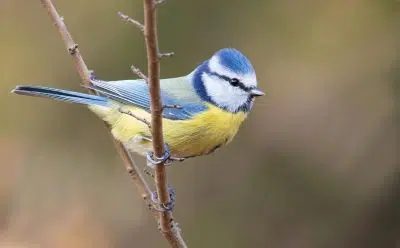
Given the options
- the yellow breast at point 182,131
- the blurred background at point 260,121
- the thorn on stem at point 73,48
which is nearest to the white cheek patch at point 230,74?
the yellow breast at point 182,131

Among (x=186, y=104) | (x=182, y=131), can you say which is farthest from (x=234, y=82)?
(x=182, y=131)

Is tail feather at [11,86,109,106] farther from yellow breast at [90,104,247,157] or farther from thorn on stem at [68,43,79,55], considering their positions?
thorn on stem at [68,43,79,55]

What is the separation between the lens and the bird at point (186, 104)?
337 cm

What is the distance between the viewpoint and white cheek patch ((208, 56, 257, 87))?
3.49 m

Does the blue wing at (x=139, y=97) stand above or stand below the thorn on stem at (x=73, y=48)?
below

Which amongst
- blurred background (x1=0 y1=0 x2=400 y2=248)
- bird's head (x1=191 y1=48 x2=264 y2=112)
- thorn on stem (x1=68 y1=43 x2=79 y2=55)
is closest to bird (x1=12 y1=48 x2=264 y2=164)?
bird's head (x1=191 y1=48 x2=264 y2=112)

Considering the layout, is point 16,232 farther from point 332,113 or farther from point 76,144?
point 332,113

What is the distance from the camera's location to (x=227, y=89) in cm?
357

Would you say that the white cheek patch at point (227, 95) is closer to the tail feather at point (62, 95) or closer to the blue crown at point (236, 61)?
the blue crown at point (236, 61)

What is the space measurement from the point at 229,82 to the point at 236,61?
11cm

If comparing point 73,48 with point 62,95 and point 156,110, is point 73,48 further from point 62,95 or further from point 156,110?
point 156,110

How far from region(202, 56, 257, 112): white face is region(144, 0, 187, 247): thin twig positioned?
0.81 m

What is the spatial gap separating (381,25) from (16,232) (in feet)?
8.78

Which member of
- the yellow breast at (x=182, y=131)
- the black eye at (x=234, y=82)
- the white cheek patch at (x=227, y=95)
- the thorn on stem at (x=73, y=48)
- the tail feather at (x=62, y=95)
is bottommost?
the yellow breast at (x=182, y=131)
